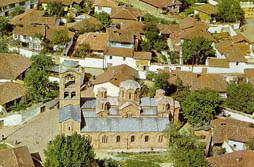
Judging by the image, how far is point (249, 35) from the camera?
8300cm

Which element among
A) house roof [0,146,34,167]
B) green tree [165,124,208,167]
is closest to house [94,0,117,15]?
green tree [165,124,208,167]

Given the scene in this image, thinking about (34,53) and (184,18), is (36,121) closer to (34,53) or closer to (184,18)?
(34,53)

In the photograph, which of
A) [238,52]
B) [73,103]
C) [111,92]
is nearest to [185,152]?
[73,103]

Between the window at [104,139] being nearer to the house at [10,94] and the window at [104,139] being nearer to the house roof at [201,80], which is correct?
the house roof at [201,80]

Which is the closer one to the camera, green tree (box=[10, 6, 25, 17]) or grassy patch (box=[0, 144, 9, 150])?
grassy patch (box=[0, 144, 9, 150])

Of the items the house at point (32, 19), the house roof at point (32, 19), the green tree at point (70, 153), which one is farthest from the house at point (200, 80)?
the house roof at point (32, 19)

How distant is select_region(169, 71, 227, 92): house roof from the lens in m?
60.8

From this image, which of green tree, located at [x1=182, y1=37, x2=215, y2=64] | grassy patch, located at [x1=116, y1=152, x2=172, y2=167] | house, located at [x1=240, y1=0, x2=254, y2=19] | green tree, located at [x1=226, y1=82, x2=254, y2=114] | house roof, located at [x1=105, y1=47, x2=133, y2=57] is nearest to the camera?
grassy patch, located at [x1=116, y1=152, x2=172, y2=167]

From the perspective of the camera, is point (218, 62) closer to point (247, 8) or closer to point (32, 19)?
point (247, 8)

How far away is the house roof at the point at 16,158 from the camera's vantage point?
4281 cm

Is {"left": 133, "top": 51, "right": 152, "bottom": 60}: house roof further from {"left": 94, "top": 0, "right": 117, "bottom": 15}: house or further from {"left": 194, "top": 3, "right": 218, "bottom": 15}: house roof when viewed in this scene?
{"left": 194, "top": 3, "right": 218, "bottom": 15}: house roof

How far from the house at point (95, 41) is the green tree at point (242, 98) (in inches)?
944

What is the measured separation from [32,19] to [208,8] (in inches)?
1506

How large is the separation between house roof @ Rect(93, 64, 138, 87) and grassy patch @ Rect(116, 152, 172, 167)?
13.7m
